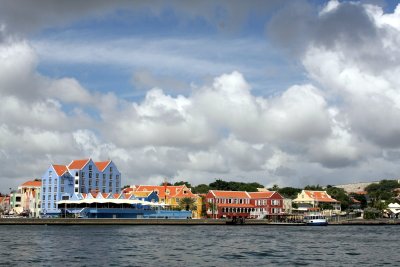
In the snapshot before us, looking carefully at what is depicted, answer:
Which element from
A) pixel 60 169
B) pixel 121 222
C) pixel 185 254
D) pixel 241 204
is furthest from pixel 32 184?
pixel 185 254

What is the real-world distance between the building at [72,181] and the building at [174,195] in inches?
525

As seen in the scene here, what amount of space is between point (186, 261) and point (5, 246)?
77.6 ft

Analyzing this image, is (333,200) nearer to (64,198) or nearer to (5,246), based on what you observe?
(64,198)

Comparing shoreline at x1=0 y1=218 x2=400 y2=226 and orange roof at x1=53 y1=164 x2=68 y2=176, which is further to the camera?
orange roof at x1=53 y1=164 x2=68 y2=176

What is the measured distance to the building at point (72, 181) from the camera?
152m

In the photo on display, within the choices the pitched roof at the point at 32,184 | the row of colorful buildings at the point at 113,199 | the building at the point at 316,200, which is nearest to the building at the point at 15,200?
the pitched roof at the point at 32,184

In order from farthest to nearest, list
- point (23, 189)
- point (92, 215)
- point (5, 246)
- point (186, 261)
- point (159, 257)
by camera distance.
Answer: point (23, 189), point (92, 215), point (5, 246), point (159, 257), point (186, 261)

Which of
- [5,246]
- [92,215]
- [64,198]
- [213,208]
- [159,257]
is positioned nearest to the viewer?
[159,257]

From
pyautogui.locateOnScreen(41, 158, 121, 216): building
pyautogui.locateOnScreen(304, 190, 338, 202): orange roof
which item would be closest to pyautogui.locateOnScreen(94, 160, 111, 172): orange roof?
pyautogui.locateOnScreen(41, 158, 121, 216): building

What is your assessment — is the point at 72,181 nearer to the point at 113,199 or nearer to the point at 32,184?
the point at 113,199

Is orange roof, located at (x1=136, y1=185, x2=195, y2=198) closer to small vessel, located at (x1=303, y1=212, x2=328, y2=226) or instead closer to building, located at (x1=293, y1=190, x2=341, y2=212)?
small vessel, located at (x1=303, y1=212, x2=328, y2=226)

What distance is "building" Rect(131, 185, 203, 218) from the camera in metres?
165

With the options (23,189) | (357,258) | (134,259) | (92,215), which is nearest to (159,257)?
(134,259)

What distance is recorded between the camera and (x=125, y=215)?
473 feet
